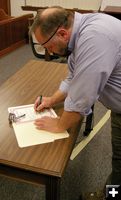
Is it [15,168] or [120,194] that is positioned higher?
[15,168]

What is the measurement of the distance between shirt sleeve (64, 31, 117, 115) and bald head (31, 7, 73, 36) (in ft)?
0.30

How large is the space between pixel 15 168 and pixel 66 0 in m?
4.61

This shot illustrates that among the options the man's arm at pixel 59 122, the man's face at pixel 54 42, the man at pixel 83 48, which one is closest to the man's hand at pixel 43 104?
the man's arm at pixel 59 122

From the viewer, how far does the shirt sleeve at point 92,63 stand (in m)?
0.88

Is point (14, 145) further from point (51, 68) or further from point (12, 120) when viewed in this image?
point (51, 68)

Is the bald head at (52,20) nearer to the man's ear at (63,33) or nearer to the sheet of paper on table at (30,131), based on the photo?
the man's ear at (63,33)

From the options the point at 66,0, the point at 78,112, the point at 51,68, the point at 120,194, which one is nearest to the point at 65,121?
the point at 78,112

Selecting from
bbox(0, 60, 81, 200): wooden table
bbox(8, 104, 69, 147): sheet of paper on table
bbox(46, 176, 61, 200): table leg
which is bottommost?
bbox(46, 176, 61, 200): table leg

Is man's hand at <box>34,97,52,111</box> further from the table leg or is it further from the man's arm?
the table leg

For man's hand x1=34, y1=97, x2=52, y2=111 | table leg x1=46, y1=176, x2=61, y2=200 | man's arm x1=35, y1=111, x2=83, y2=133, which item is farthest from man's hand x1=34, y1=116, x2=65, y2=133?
table leg x1=46, y1=176, x2=61, y2=200

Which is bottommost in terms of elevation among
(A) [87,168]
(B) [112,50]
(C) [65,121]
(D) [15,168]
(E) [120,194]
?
(A) [87,168]

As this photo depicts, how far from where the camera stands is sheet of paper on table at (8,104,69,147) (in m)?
1.07

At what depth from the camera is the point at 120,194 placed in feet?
4.58

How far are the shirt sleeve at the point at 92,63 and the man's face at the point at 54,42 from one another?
7 cm
